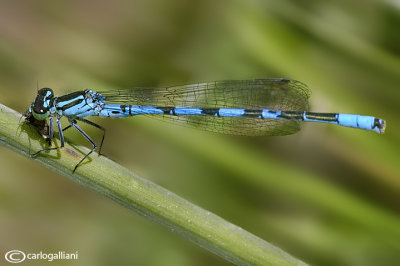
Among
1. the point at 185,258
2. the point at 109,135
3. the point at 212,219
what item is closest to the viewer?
the point at 212,219

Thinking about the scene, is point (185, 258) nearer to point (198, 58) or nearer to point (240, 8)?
point (198, 58)

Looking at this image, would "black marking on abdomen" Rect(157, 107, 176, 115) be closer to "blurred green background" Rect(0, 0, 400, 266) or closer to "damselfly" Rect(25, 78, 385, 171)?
"damselfly" Rect(25, 78, 385, 171)

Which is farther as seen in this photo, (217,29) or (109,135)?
(217,29)

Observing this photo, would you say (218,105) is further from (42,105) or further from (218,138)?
(42,105)

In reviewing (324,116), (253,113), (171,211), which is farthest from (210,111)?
(171,211)

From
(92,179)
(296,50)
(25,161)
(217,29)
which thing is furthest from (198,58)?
(92,179)

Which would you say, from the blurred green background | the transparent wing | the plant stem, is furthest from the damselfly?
the plant stem
